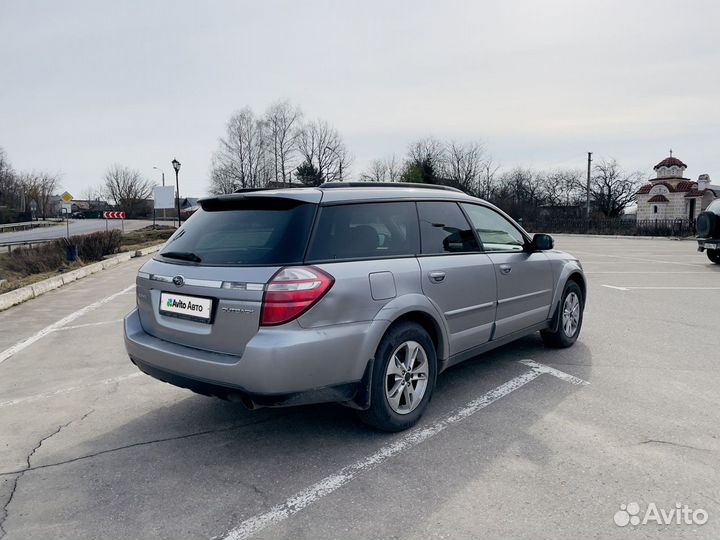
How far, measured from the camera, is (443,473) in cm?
304

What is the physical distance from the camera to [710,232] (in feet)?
49.5

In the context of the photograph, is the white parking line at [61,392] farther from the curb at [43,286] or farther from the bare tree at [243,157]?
the bare tree at [243,157]

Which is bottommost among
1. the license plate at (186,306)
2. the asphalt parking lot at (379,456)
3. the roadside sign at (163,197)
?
the asphalt parking lot at (379,456)

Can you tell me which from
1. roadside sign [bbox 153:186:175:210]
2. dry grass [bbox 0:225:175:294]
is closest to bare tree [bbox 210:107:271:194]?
roadside sign [bbox 153:186:175:210]

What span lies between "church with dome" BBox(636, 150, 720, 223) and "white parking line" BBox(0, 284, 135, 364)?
205 feet

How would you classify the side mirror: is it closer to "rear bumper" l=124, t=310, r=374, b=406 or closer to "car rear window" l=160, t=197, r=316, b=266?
"rear bumper" l=124, t=310, r=374, b=406

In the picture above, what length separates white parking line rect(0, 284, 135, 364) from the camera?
19.7 feet

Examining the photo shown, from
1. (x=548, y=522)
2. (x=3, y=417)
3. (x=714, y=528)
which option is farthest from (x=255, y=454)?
(x=714, y=528)

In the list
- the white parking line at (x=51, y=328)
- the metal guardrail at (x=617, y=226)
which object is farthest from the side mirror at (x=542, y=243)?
the metal guardrail at (x=617, y=226)

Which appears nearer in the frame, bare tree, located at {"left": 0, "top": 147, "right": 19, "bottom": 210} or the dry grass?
the dry grass

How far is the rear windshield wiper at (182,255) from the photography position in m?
3.49

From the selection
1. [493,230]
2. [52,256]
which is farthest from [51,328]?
[52,256]

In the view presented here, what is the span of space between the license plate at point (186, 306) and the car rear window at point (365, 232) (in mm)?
738

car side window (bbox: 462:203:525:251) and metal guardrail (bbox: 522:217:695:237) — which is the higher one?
Answer: metal guardrail (bbox: 522:217:695:237)
